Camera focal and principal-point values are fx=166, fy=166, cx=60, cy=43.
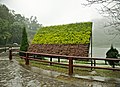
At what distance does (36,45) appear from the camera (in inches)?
484

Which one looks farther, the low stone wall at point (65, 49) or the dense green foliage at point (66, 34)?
the dense green foliage at point (66, 34)

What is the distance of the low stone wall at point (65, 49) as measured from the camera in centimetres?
920

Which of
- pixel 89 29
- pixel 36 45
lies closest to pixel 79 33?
pixel 89 29

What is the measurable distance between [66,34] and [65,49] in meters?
1.38

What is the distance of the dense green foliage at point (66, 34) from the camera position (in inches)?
391

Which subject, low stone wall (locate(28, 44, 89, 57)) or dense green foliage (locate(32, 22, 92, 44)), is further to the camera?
dense green foliage (locate(32, 22, 92, 44))

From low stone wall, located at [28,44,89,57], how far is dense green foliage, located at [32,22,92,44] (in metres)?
0.27

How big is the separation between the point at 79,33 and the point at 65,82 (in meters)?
4.71

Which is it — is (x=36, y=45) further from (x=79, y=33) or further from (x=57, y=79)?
(x=57, y=79)

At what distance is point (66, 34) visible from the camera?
435 inches

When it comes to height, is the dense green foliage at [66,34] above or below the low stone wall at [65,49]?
above

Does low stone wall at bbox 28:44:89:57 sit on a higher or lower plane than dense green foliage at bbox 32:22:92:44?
lower

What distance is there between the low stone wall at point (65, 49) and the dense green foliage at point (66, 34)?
0.27m

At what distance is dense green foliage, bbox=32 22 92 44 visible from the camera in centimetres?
993
